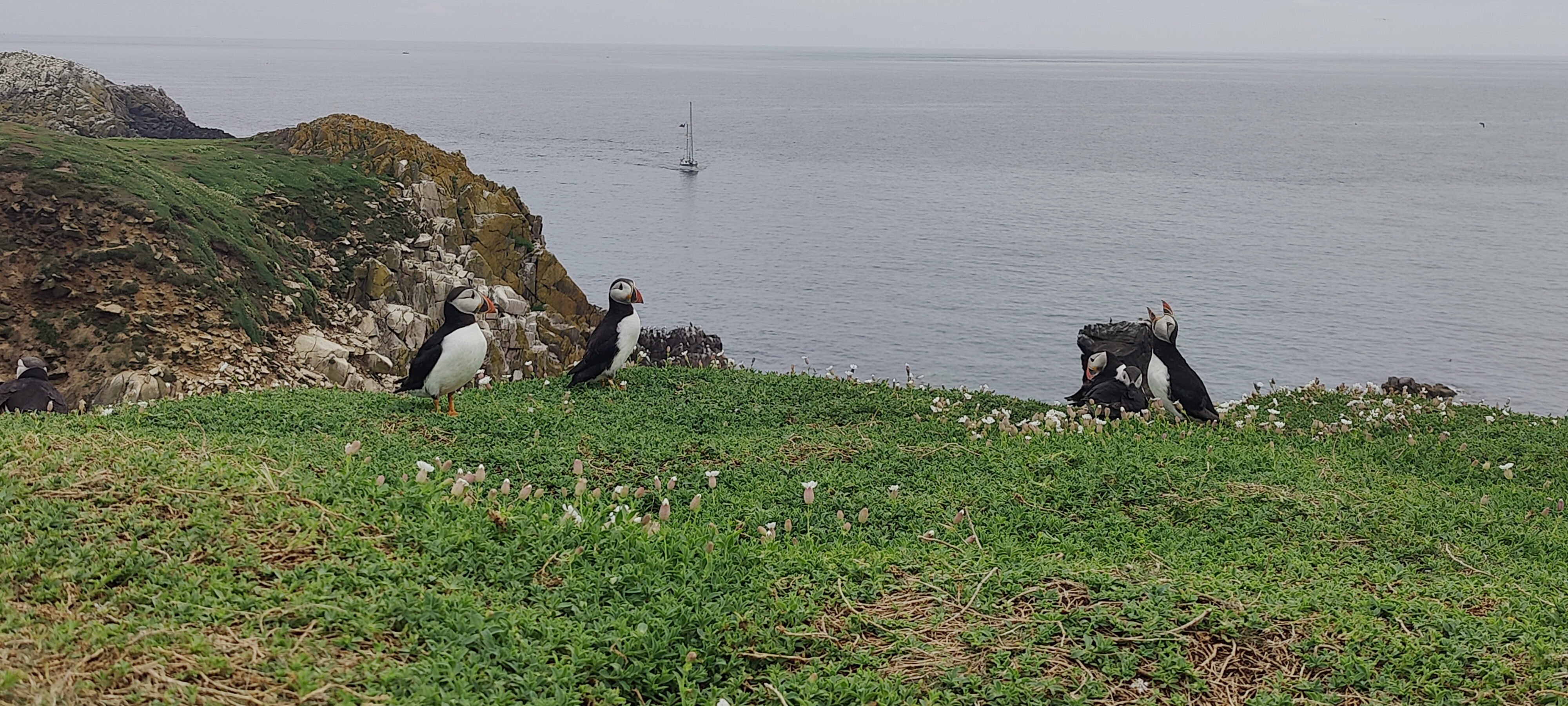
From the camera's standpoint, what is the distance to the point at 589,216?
250 feet

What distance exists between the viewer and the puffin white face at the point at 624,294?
14500mm

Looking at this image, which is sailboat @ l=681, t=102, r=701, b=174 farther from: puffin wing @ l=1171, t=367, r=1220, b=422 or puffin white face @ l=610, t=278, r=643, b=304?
puffin wing @ l=1171, t=367, r=1220, b=422

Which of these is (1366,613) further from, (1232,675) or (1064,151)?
(1064,151)

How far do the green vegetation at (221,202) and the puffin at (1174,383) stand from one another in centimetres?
1419

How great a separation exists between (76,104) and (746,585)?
57.5m

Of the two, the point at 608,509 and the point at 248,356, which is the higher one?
the point at 608,509

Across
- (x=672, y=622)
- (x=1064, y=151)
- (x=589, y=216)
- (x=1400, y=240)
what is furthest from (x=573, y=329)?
(x=1064, y=151)

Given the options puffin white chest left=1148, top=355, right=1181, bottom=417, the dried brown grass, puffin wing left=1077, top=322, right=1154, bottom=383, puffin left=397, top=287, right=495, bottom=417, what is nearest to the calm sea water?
puffin wing left=1077, top=322, right=1154, bottom=383

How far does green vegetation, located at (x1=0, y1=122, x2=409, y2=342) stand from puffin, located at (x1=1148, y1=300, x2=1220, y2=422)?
14.2 m

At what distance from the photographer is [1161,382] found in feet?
42.1

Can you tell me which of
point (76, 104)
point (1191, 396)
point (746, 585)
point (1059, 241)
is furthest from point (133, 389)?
point (1059, 241)

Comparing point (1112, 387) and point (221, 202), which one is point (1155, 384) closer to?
point (1112, 387)

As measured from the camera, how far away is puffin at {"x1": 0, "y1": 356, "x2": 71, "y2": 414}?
37.8 feet

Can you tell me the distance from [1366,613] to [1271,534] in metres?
2.13
